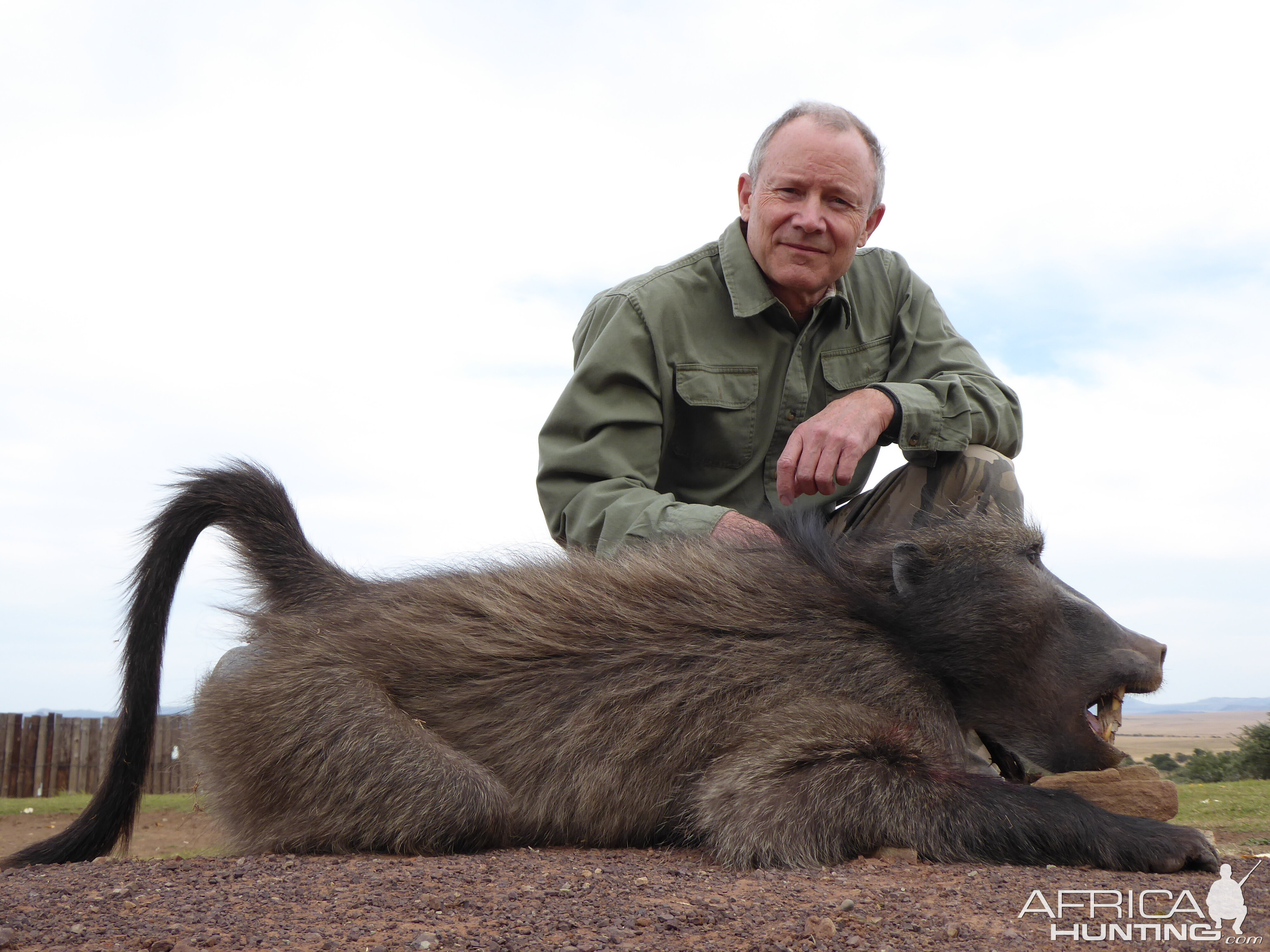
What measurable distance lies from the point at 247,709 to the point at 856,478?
9.25 ft

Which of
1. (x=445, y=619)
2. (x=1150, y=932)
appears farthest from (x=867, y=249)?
(x=1150, y=932)

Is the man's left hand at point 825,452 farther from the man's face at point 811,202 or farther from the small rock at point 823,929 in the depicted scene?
the small rock at point 823,929

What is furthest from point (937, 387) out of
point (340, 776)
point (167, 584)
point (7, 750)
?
point (7, 750)

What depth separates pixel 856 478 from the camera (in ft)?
15.5

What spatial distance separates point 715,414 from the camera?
173 inches

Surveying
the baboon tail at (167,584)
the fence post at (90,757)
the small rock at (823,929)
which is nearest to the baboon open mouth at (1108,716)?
the small rock at (823,929)

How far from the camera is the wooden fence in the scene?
12023 mm

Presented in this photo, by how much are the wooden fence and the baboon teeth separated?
36.6ft

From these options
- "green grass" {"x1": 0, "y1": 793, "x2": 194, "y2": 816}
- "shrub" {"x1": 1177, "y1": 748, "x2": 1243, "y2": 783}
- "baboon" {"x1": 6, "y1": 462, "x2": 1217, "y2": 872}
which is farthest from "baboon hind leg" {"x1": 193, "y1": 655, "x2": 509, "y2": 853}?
"green grass" {"x1": 0, "y1": 793, "x2": 194, "y2": 816}

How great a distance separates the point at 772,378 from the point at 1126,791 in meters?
2.20

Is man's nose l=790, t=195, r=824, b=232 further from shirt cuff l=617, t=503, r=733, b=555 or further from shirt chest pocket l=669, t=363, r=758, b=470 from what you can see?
shirt cuff l=617, t=503, r=733, b=555

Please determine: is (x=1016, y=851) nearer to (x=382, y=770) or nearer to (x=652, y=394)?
(x=382, y=770)

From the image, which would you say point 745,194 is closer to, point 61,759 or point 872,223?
point 872,223

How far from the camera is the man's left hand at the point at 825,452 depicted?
351cm
